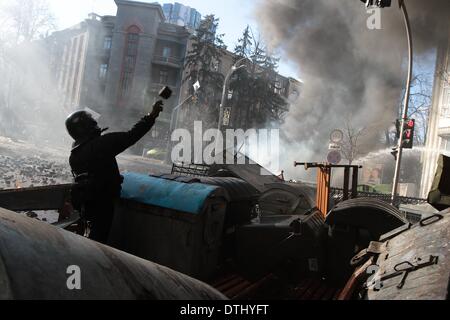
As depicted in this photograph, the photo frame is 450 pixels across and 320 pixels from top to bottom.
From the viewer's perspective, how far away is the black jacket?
3629 millimetres

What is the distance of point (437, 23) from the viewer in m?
21.6

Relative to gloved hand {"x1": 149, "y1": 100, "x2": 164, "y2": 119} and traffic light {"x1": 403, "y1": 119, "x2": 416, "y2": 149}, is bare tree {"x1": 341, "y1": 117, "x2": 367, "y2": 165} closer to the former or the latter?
traffic light {"x1": 403, "y1": 119, "x2": 416, "y2": 149}

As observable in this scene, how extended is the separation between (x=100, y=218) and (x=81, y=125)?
38.4 inches

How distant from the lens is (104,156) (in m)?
3.64

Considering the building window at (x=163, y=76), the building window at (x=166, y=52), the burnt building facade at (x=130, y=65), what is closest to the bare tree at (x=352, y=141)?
the burnt building facade at (x=130, y=65)

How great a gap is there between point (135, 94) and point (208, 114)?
11552 mm

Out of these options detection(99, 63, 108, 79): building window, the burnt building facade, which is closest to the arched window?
the burnt building facade

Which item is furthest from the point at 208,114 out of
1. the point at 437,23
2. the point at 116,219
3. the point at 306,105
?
the point at 116,219

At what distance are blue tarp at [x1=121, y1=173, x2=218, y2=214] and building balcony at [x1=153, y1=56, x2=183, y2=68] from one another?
145 feet

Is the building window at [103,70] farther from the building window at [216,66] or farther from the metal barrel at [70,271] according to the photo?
the metal barrel at [70,271]

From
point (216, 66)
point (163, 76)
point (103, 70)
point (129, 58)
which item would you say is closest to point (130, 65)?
point (129, 58)

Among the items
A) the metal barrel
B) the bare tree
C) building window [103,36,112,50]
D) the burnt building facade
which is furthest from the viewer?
building window [103,36,112,50]

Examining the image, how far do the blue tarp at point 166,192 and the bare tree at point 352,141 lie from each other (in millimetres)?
27187

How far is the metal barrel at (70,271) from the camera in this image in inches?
52.9
